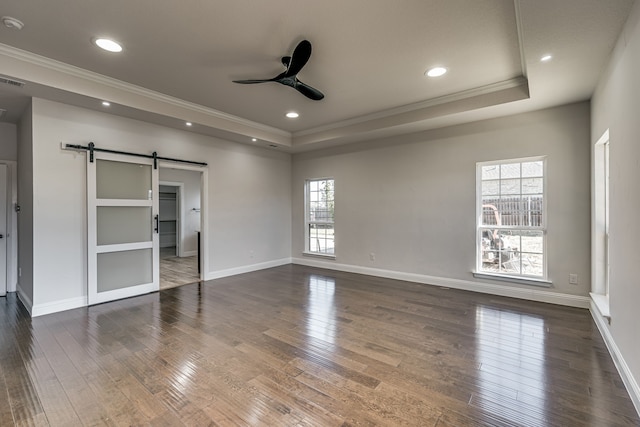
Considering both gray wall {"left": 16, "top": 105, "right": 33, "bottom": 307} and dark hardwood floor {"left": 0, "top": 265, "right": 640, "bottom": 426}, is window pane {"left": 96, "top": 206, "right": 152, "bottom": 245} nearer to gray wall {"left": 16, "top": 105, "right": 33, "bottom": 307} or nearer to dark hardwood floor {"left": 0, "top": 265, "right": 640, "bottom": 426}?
gray wall {"left": 16, "top": 105, "right": 33, "bottom": 307}

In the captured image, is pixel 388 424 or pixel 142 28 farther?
pixel 142 28

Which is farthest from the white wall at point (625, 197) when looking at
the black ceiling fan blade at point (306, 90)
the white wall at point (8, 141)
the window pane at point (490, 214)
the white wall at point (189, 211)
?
the white wall at point (189, 211)

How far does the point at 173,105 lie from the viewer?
4270 mm

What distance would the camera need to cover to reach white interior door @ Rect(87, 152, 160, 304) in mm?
4000

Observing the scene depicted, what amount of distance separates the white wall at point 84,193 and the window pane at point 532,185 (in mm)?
4714

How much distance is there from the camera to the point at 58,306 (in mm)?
3740

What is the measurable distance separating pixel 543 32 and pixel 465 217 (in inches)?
114

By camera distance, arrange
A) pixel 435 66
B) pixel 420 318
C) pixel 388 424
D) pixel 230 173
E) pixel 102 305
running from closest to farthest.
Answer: pixel 388 424, pixel 435 66, pixel 420 318, pixel 102 305, pixel 230 173

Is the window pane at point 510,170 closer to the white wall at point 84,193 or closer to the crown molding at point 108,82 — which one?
the crown molding at point 108,82

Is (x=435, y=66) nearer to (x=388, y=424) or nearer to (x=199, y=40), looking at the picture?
(x=199, y=40)

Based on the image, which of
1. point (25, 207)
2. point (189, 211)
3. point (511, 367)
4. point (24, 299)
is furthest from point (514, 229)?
point (189, 211)

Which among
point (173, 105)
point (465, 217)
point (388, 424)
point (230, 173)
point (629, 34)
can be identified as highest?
point (173, 105)

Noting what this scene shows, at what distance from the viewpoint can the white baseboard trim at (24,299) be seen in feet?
12.1

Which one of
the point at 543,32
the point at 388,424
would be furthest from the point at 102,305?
the point at 543,32
